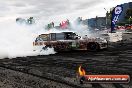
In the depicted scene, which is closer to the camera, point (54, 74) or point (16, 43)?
point (54, 74)

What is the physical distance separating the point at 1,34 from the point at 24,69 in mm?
14489

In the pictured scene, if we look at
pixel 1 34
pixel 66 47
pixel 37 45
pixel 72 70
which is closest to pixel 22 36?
pixel 1 34

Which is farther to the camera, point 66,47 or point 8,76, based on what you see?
point 66,47

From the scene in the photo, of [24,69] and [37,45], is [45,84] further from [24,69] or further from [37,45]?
[37,45]

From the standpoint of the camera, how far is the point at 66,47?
1955 centimetres

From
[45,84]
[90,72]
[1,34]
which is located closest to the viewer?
[45,84]

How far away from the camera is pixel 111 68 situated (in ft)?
39.8

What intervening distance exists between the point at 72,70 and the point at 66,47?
7.40m

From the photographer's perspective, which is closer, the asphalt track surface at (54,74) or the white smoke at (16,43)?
the asphalt track surface at (54,74)

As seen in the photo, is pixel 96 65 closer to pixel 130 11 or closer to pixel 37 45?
pixel 37 45

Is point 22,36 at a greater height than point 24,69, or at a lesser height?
greater

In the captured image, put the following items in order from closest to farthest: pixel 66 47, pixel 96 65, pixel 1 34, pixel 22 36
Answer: pixel 96 65 → pixel 66 47 → pixel 22 36 → pixel 1 34

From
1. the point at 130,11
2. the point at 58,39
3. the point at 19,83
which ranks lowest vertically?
the point at 19,83

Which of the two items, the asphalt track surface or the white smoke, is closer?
the asphalt track surface
